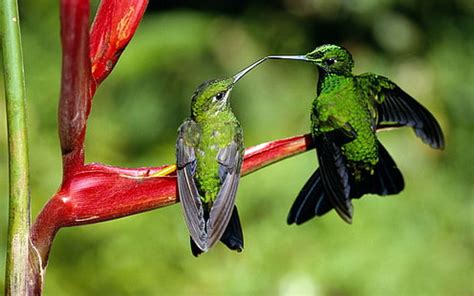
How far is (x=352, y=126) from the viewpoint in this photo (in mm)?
796

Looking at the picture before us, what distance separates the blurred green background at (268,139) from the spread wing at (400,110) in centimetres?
138

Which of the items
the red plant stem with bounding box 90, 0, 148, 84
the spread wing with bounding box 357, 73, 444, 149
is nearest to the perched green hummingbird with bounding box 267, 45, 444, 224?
the spread wing with bounding box 357, 73, 444, 149

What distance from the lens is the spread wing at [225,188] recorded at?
0.70m

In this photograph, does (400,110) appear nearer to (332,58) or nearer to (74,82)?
(332,58)

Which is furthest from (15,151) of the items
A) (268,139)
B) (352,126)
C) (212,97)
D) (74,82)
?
(268,139)

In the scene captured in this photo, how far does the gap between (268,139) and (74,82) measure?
1.95m

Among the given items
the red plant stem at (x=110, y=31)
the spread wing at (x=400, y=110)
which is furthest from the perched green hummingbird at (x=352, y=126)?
the red plant stem at (x=110, y=31)

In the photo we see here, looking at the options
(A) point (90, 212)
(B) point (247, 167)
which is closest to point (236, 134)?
(B) point (247, 167)

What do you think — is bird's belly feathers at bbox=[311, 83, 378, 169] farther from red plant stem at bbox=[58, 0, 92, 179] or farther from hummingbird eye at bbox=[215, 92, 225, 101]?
red plant stem at bbox=[58, 0, 92, 179]

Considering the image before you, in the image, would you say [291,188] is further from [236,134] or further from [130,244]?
[236,134]

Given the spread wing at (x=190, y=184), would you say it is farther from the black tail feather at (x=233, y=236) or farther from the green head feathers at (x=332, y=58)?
the green head feathers at (x=332, y=58)

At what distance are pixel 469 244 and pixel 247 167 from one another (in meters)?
1.97

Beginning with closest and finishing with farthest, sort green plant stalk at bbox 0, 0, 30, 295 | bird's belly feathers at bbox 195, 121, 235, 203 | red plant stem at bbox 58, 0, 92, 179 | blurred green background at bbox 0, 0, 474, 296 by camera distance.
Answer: red plant stem at bbox 58, 0, 92, 179 → green plant stalk at bbox 0, 0, 30, 295 → bird's belly feathers at bbox 195, 121, 235, 203 → blurred green background at bbox 0, 0, 474, 296

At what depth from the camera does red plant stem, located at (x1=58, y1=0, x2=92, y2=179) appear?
57 cm
